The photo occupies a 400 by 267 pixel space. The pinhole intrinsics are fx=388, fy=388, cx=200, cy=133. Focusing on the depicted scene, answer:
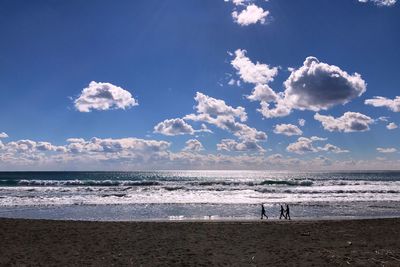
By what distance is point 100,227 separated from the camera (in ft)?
62.5

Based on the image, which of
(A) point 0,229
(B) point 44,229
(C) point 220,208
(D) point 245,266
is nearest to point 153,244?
(D) point 245,266

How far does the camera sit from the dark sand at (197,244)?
40.9 ft

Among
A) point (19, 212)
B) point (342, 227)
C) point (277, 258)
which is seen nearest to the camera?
point (277, 258)

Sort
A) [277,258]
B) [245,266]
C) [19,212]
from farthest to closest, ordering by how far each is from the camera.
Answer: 1. [19,212]
2. [277,258]
3. [245,266]

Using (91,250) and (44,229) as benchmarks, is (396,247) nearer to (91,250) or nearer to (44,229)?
(91,250)

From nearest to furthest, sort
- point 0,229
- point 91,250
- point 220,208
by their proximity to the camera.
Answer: point 91,250
point 0,229
point 220,208

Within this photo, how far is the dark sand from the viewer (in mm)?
12469

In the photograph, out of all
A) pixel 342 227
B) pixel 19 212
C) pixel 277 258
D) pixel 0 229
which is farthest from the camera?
pixel 19 212

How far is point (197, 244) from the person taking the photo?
1515cm

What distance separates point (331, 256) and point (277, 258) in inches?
72.9

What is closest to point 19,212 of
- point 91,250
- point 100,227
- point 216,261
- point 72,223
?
point 72,223

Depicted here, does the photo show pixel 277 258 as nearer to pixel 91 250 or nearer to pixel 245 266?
pixel 245 266

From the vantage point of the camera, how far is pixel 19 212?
93.6 ft

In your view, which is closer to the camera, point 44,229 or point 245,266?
point 245,266
